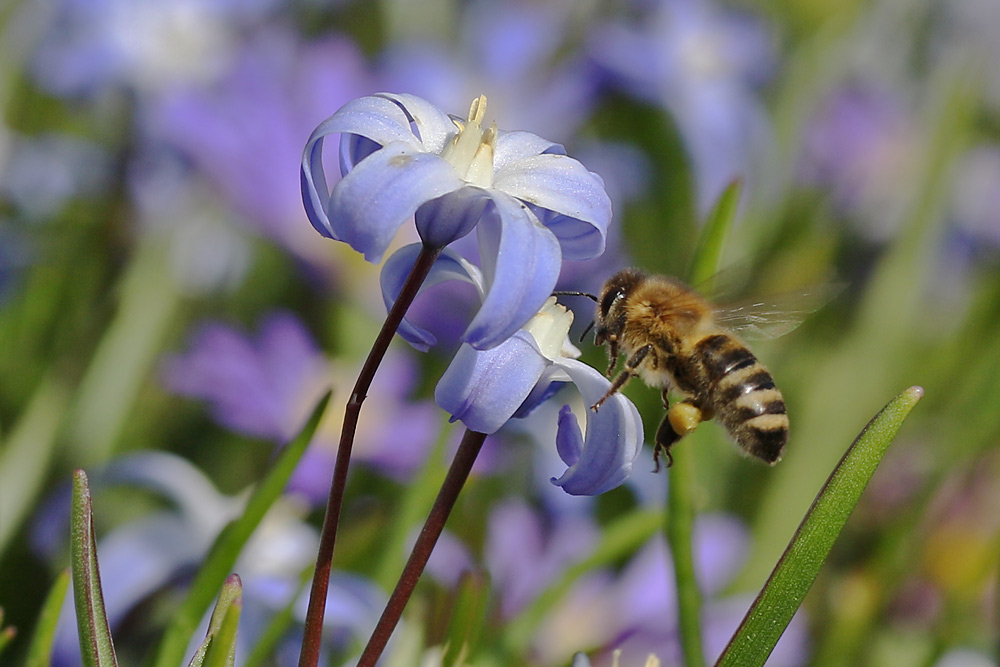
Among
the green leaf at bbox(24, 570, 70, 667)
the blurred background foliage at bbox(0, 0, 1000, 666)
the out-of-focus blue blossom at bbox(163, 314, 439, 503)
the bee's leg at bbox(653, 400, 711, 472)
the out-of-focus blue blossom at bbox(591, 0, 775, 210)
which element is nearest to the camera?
the green leaf at bbox(24, 570, 70, 667)

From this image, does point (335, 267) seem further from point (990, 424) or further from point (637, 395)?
point (990, 424)

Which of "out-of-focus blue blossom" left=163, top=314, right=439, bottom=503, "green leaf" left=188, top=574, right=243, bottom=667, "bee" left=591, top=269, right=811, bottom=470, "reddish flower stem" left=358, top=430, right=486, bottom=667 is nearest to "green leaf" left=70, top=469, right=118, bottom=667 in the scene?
"green leaf" left=188, top=574, right=243, bottom=667

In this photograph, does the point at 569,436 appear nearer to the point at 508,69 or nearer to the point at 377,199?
the point at 377,199

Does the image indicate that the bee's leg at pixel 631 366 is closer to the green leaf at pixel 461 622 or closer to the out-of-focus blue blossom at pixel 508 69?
the green leaf at pixel 461 622

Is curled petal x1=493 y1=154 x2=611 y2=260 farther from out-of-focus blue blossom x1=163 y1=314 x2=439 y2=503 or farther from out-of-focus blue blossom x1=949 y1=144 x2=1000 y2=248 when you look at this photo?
out-of-focus blue blossom x1=949 y1=144 x2=1000 y2=248

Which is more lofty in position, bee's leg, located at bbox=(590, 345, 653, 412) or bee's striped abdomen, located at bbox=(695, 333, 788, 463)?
bee's leg, located at bbox=(590, 345, 653, 412)

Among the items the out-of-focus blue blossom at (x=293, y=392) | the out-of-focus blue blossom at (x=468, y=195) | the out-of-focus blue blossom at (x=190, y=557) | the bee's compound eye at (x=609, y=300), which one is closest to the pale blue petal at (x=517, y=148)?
the out-of-focus blue blossom at (x=468, y=195)
